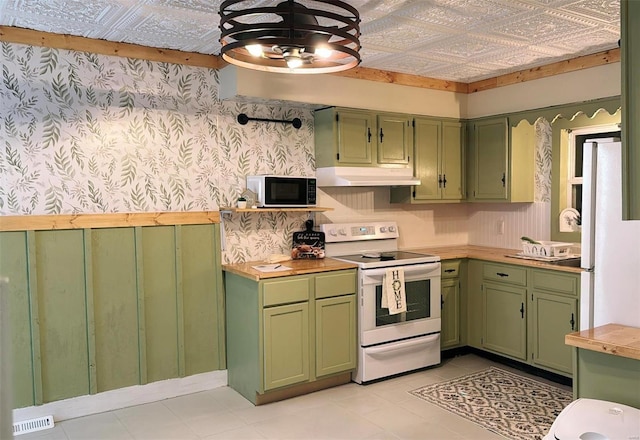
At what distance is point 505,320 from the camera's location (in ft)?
14.6

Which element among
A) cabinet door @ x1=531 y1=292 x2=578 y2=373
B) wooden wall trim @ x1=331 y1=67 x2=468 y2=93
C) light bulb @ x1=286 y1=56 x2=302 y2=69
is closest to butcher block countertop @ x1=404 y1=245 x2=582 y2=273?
cabinet door @ x1=531 y1=292 x2=578 y2=373

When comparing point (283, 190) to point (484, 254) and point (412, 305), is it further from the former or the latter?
point (484, 254)

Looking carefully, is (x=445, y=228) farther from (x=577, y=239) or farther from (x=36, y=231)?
(x=36, y=231)

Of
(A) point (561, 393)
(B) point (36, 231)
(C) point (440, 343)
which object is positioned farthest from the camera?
(C) point (440, 343)

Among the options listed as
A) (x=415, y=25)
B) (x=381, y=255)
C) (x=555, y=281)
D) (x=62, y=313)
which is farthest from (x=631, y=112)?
(x=62, y=313)

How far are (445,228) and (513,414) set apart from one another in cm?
223

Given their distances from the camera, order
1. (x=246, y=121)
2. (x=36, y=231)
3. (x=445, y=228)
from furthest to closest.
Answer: (x=445, y=228) → (x=246, y=121) → (x=36, y=231)

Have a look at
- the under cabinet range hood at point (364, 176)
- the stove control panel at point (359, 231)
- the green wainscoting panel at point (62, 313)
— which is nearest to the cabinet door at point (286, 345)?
the stove control panel at point (359, 231)

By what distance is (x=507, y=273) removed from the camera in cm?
439

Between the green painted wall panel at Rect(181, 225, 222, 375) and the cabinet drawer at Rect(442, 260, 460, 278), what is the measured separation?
1902 millimetres

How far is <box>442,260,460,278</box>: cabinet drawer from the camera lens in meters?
4.61

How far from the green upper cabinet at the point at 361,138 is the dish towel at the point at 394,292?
3.20 feet

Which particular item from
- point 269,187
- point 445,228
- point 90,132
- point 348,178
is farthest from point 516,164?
point 90,132

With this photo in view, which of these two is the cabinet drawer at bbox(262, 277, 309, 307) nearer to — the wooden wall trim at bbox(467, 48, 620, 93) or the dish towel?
the dish towel
